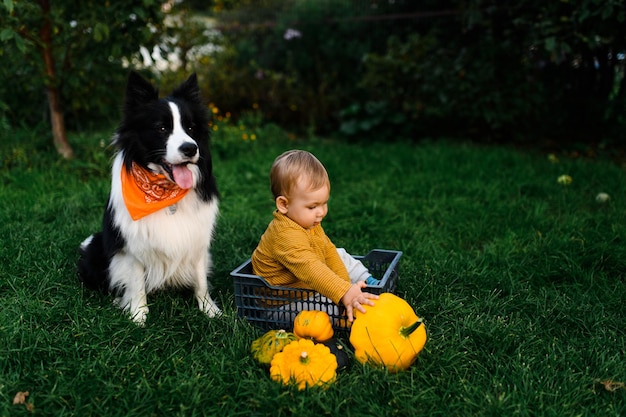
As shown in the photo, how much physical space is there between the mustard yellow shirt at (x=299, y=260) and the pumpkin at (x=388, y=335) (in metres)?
0.16

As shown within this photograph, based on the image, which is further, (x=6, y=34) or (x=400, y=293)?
(x=6, y=34)

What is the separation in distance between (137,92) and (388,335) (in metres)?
1.60

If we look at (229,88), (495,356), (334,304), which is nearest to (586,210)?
(495,356)

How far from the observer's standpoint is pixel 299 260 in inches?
92.6

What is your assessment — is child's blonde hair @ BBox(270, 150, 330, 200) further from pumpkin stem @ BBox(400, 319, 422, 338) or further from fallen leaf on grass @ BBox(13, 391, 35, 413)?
fallen leaf on grass @ BBox(13, 391, 35, 413)

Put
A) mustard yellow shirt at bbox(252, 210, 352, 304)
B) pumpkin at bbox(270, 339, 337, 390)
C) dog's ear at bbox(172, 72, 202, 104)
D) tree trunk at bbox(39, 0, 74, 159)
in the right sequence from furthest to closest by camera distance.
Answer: tree trunk at bbox(39, 0, 74, 159)
dog's ear at bbox(172, 72, 202, 104)
mustard yellow shirt at bbox(252, 210, 352, 304)
pumpkin at bbox(270, 339, 337, 390)

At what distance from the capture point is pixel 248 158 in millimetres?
5887

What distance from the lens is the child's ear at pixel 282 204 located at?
2.43 m

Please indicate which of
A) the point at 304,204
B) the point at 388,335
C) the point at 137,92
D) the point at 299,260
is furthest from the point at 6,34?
the point at 388,335

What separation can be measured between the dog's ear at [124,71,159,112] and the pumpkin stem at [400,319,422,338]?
156 cm

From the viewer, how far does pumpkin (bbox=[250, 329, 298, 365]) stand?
7.16ft

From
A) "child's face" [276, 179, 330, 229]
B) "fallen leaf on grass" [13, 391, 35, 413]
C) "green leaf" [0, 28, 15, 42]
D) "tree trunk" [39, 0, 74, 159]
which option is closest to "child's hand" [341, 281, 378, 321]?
"child's face" [276, 179, 330, 229]

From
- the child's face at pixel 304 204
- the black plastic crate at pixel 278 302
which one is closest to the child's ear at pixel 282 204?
the child's face at pixel 304 204

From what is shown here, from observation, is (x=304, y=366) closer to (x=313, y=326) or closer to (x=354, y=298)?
(x=313, y=326)
